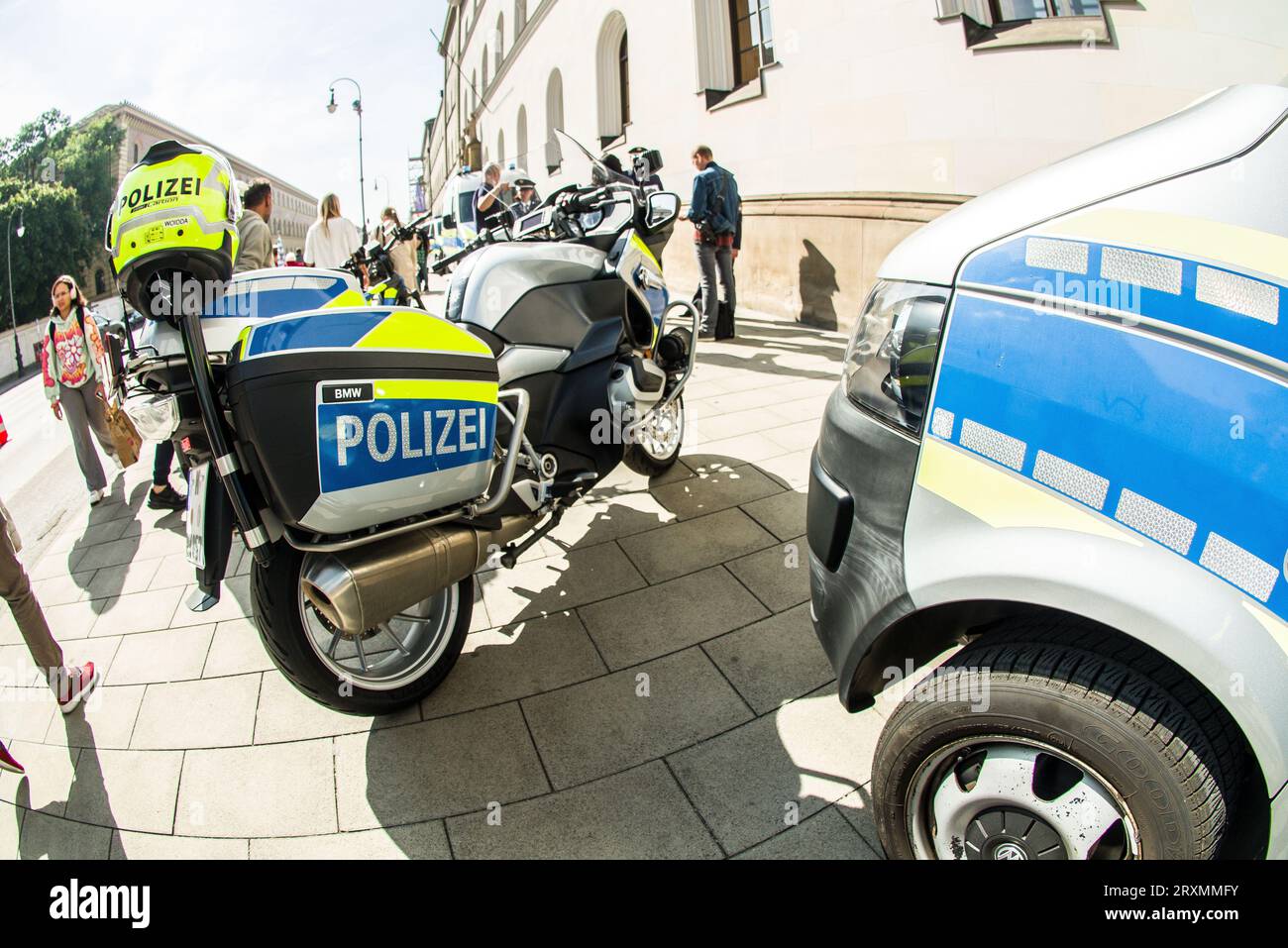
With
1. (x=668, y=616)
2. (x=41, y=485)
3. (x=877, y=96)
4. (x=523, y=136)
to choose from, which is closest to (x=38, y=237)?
(x=41, y=485)

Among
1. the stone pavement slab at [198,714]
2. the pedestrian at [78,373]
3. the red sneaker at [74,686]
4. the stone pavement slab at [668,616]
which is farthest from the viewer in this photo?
the pedestrian at [78,373]

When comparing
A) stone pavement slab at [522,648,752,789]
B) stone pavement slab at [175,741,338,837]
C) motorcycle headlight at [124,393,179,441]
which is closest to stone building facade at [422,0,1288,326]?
stone pavement slab at [522,648,752,789]

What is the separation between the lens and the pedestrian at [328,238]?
7.51m

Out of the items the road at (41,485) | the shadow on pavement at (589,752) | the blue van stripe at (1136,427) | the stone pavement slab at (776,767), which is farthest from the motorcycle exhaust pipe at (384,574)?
the road at (41,485)

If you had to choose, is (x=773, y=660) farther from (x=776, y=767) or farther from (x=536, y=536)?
(x=536, y=536)

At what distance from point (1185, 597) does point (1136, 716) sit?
0.85 ft

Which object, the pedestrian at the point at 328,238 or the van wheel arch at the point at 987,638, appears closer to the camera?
the van wheel arch at the point at 987,638

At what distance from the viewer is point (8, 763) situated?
229 cm

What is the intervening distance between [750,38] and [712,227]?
5.16m

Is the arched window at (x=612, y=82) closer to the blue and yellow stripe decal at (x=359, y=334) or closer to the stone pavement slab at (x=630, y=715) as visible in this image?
the blue and yellow stripe decal at (x=359, y=334)

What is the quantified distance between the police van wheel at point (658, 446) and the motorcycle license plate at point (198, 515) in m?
2.36
